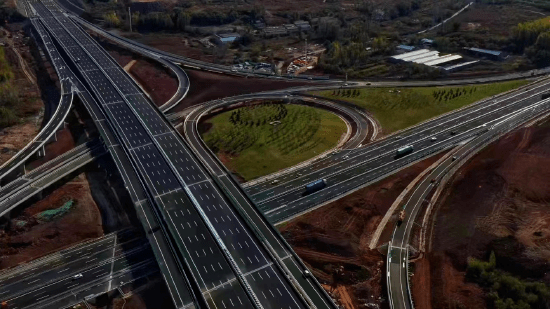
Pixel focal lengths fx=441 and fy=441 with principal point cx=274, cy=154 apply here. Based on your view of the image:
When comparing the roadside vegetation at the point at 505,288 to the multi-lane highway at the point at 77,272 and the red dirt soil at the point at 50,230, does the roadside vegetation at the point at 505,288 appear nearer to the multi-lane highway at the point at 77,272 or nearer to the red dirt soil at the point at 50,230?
the multi-lane highway at the point at 77,272

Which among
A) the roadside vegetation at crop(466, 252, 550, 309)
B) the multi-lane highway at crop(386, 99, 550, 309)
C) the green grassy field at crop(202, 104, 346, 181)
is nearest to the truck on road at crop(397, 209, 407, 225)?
the multi-lane highway at crop(386, 99, 550, 309)

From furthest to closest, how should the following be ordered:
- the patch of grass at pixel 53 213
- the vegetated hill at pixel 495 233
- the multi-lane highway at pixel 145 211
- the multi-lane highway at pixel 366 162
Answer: the multi-lane highway at pixel 366 162
the patch of grass at pixel 53 213
the multi-lane highway at pixel 145 211
the vegetated hill at pixel 495 233

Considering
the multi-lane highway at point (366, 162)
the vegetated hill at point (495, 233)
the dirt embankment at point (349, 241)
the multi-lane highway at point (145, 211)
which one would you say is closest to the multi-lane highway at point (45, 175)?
the multi-lane highway at point (145, 211)

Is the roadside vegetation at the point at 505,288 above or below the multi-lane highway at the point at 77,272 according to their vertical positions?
above

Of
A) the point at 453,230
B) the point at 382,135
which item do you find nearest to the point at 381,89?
the point at 382,135

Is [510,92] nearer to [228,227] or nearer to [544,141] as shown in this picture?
[544,141]

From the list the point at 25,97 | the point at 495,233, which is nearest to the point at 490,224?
the point at 495,233

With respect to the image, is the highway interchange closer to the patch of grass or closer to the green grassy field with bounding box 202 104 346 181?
the green grassy field with bounding box 202 104 346 181
